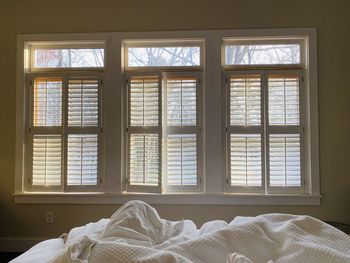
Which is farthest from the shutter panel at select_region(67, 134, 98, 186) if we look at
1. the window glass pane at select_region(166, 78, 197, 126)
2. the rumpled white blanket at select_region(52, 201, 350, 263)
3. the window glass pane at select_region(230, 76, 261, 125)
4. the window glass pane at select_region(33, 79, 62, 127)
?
the rumpled white blanket at select_region(52, 201, 350, 263)

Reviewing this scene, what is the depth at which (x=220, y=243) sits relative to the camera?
4.28ft

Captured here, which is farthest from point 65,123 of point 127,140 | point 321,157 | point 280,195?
point 321,157

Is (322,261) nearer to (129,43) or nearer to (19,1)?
(129,43)

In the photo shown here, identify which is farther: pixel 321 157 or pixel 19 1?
pixel 19 1

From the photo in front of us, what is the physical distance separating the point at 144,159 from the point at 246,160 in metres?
1.06

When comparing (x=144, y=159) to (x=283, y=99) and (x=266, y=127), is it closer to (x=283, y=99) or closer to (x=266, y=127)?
(x=266, y=127)

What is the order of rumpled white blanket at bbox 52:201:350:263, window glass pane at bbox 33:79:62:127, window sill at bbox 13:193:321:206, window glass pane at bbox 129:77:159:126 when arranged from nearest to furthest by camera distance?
rumpled white blanket at bbox 52:201:350:263, window sill at bbox 13:193:321:206, window glass pane at bbox 129:77:159:126, window glass pane at bbox 33:79:62:127

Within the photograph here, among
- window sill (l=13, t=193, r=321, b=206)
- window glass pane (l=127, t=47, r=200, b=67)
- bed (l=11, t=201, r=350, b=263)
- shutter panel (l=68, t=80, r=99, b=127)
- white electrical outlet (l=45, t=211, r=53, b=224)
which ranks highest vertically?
window glass pane (l=127, t=47, r=200, b=67)

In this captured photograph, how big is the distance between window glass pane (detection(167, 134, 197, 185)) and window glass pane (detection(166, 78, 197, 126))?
0.16m

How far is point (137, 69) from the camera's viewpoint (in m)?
3.21

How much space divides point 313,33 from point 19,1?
125 inches

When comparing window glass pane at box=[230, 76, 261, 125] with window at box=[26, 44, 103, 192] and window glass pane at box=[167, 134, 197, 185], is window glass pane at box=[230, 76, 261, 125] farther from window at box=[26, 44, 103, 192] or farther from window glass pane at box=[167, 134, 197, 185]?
window at box=[26, 44, 103, 192]

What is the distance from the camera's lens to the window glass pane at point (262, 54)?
10.3 feet

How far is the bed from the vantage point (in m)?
1.17
